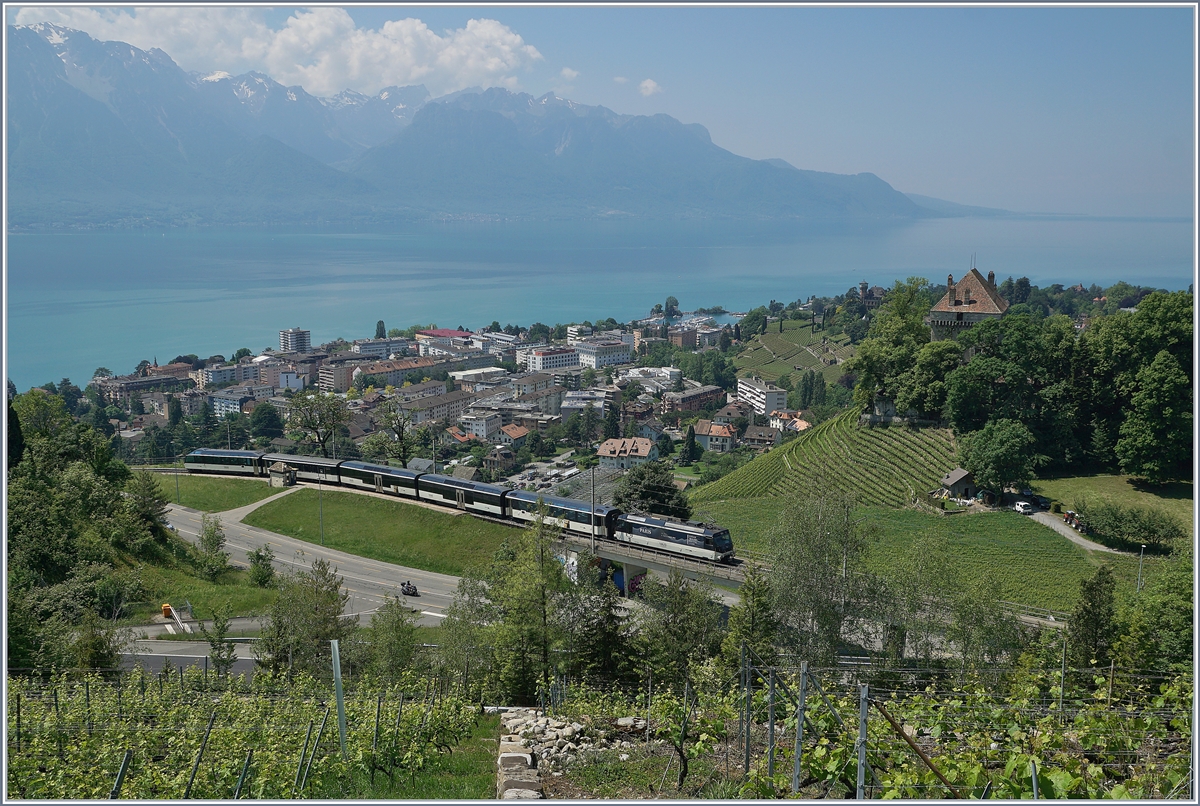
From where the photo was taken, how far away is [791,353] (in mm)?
78062

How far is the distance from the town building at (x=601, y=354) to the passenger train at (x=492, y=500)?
61.9 metres

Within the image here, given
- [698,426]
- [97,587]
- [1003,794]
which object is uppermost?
[1003,794]

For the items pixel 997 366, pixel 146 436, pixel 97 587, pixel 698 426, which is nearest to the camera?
pixel 97 587

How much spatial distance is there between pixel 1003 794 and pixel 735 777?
2170mm

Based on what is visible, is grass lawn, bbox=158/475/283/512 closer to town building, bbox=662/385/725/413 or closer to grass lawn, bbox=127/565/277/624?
grass lawn, bbox=127/565/277/624

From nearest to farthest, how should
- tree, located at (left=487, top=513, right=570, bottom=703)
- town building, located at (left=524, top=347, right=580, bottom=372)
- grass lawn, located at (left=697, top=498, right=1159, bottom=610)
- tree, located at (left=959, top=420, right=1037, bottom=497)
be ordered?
tree, located at (left=487, top=513, right=570, bottom=703)
grass lawn, located at (left=697, top=498, right=1159, bottom=610)
tree, located at (left=959, top=420, right=1037, bottom=497)
town building, located at (left=524, top=347, right=580, bottom=372)

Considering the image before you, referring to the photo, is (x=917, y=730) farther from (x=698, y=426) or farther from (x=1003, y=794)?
(x=698, y=426)

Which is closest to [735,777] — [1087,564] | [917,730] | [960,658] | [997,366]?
[917,730]

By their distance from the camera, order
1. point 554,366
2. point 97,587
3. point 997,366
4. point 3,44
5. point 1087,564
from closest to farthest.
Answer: point 3,44
point 97,587
point 1087,564
point 997,366
point 554,366

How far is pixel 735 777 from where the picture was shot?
677 centimetres

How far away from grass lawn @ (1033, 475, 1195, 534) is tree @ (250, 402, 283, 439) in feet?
150

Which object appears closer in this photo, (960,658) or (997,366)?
(960,658)

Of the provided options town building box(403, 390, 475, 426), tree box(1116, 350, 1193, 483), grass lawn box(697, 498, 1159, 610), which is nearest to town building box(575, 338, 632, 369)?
town building box(403, 390, 475, 426)

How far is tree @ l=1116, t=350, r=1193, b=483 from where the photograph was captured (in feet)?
72.7
